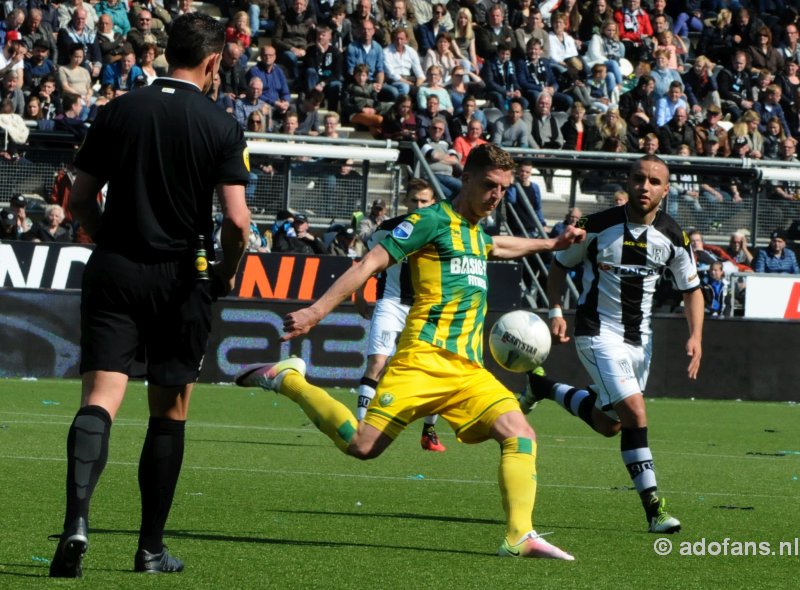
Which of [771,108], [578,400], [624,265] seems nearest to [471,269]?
[624,265]

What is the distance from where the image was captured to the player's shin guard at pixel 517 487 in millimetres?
6551

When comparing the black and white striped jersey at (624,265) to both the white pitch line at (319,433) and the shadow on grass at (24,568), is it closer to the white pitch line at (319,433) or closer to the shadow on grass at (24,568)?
the shadow on grass at (24,568)

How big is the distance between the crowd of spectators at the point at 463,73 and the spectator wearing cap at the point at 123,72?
29 millimetres

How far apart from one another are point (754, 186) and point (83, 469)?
60.2ft

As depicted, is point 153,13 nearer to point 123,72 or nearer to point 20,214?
point 123,72

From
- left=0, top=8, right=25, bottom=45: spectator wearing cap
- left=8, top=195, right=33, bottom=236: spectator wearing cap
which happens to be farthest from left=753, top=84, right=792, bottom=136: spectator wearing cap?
left=8, top=195, right=33, bottom=236: spectator wearing cap

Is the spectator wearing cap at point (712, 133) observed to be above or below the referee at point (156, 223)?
below

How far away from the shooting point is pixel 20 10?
865 inches

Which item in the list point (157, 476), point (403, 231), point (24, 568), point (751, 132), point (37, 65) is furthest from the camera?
point (751, 132)

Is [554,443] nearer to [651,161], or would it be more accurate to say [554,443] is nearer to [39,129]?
[651,161]

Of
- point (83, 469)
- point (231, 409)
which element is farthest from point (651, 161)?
point (231, 409)

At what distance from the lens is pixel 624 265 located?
869cm

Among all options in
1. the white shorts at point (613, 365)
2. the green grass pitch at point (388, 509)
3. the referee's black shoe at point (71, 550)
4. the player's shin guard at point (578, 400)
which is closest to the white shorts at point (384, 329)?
the green grass pitch at point (388, 509)
